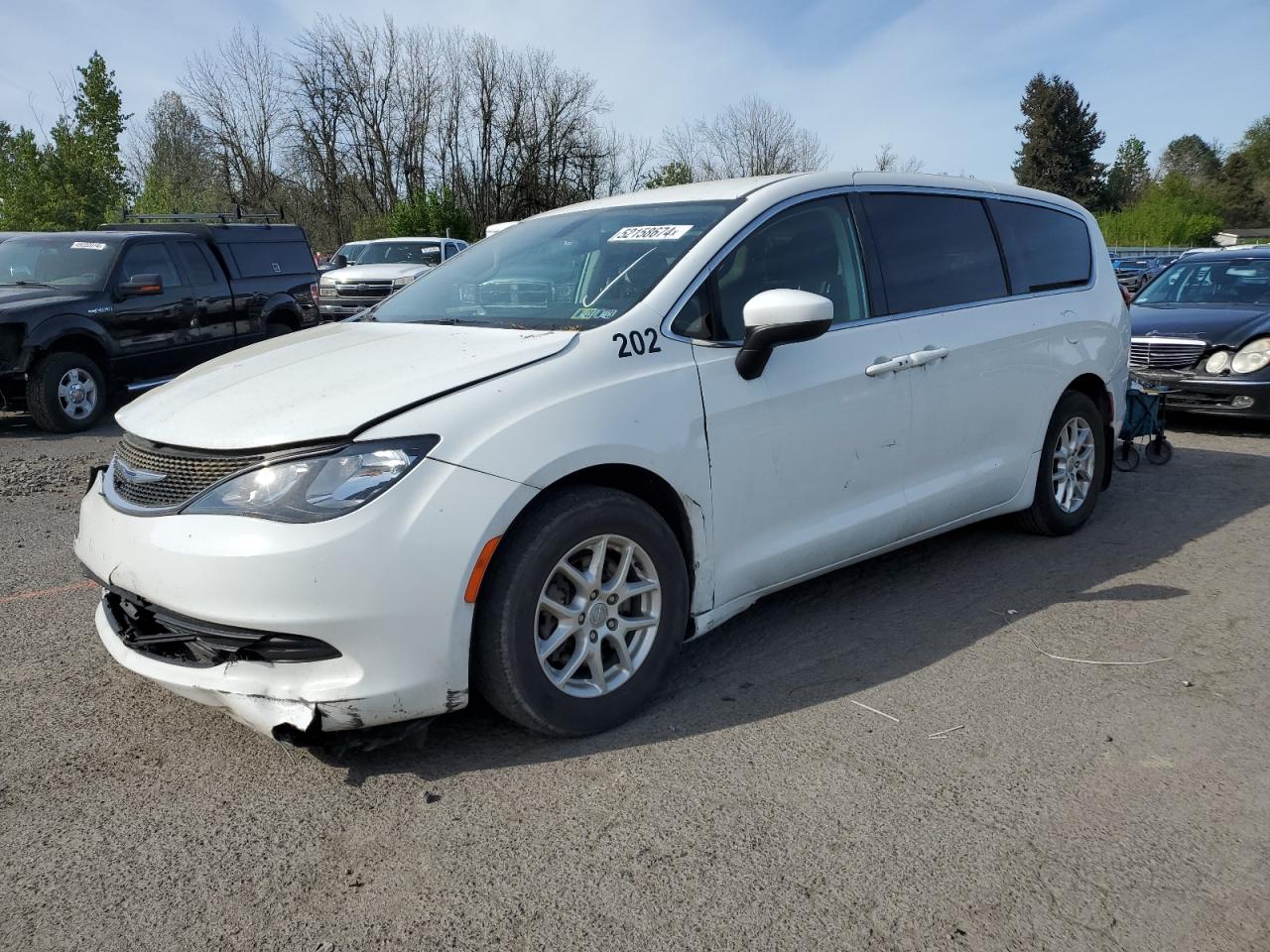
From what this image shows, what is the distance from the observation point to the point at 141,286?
33.4 feet

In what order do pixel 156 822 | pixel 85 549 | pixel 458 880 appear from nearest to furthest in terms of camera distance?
pixel 458 880, pixel 156 822, pixel 85 549

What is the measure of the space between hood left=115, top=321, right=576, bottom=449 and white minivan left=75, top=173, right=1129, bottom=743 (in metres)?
0.01

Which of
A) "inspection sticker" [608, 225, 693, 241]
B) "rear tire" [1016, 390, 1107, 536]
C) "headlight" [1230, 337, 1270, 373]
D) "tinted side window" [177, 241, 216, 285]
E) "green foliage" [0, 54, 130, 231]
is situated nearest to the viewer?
"inspection sticker" [608, 225, 693, 241]

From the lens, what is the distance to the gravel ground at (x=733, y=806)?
7.86ft

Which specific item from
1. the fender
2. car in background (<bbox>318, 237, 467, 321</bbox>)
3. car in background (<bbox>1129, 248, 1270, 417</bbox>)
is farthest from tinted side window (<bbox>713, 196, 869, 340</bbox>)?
car in background (<bbox>318, 237, 467, 321</bbox>)

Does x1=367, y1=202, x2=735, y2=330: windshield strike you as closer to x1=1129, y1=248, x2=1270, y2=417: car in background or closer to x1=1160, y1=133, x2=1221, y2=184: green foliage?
x1=1129, y1=248, x2=1270, y2=417: car in background

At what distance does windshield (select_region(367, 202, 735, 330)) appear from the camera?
364 cm

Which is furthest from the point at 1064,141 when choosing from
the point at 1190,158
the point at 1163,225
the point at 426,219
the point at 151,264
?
the point at 151,264

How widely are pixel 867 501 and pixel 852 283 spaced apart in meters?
0.88

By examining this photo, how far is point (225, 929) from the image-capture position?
7.77ft

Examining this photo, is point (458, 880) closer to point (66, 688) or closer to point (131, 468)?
point (131, 468)

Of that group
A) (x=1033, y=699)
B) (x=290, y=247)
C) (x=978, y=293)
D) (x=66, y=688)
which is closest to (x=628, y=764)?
(x=1033, y=699)

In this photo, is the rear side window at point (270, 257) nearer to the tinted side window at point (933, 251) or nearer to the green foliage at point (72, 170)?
the tinted side window at point (933, 251)

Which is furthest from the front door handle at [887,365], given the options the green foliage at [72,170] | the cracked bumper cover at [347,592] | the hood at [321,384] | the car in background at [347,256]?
the green foliage at [72,170]
